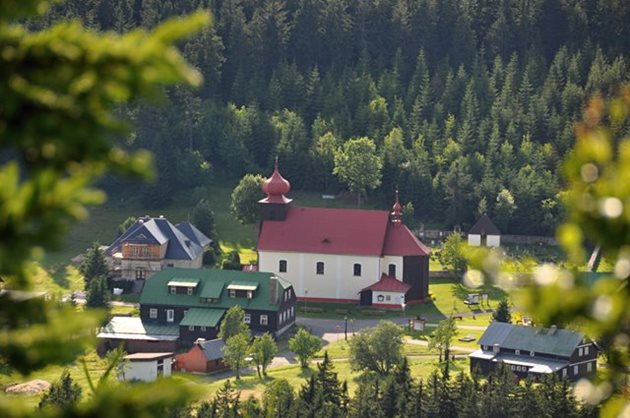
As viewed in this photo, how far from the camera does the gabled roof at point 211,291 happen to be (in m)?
57.4

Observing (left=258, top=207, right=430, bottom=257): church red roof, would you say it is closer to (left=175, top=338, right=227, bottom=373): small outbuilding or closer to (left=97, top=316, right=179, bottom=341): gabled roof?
(left=97, top=316, right=179, bottom=341): gabled roof

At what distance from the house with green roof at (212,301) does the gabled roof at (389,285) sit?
217 inches

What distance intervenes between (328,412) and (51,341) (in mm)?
37779

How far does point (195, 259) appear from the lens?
67.4 metres

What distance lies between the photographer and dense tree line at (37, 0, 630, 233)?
3174 inches

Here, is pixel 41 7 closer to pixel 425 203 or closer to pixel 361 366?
pixel 361 366

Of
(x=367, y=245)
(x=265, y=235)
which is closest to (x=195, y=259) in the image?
(x=265, y=235)

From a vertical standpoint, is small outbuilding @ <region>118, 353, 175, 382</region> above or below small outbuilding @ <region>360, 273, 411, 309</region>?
below

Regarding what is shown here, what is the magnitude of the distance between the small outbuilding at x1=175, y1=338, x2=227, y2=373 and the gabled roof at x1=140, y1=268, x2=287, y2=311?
5.09 metres

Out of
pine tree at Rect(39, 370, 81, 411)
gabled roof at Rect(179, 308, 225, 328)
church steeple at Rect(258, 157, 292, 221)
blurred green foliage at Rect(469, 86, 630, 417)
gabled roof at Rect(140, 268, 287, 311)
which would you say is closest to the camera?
blurred green foliage at Rect(469, 86, 630, 417)

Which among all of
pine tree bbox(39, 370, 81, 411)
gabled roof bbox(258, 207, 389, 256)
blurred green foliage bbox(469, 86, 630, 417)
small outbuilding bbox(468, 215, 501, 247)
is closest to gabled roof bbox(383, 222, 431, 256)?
gabled roof bbox(258, 207, 389, 256)

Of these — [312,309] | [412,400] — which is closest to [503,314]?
[312,309]

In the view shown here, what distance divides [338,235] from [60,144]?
61.7 metres

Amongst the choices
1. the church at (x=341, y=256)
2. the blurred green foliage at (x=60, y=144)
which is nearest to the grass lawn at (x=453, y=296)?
the church at (x=341, y=256)
